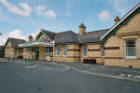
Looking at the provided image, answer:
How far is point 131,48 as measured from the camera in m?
13.9

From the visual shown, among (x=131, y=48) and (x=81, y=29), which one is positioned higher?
(x=81, y=29)

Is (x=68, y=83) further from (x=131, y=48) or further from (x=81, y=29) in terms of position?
(x=81, y=29)

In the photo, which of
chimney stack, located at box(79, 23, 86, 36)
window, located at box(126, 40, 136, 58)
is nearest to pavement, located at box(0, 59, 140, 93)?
window, located at box(126, 40, 136, 58)

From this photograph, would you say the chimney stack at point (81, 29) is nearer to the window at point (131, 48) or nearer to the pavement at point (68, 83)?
the window at point (131, 48)

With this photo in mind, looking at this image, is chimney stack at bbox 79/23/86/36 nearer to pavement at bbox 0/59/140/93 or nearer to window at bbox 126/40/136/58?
window at bbox 126/40/136/58

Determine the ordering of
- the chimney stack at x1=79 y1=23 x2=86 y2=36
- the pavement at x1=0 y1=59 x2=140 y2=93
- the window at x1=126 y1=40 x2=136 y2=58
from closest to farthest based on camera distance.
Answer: the pavement at x1=0 y1=59 x2=140 y2=93, the window at x1=126 y1=40 x2=136 y2=58, the chimney stack at x1=79 y1=23 x2=86 y2=36

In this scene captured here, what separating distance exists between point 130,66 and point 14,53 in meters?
35.5

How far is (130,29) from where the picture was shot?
14.0m

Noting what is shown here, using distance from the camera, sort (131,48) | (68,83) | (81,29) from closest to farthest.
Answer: (68,83) → (131,48) → (81,29)

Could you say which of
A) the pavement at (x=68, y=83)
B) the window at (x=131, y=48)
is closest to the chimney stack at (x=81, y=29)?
the window at (x=131, y=48)

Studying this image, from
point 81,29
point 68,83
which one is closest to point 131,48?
point 68,83

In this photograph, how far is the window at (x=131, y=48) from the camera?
1378 centimetres

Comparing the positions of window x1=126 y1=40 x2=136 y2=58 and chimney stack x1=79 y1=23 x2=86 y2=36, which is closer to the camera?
window x1=126 y1=40 x2=136 y2=58

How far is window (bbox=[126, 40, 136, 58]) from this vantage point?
1378cm
